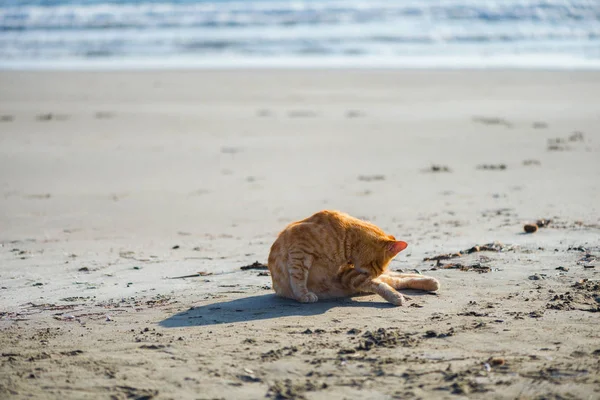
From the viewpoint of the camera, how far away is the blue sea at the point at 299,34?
2667cm

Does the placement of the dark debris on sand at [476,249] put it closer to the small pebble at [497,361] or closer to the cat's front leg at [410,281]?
the cat's front leg at [410,281]

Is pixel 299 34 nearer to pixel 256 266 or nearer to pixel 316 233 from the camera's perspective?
pixel 256 266

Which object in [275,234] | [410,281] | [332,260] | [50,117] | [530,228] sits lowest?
[275,234]

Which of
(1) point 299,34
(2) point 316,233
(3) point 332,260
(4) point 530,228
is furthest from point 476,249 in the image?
(1) point 299,34

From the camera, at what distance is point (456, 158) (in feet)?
41.8

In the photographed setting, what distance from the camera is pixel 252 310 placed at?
5.91 m

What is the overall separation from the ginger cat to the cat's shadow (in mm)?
85

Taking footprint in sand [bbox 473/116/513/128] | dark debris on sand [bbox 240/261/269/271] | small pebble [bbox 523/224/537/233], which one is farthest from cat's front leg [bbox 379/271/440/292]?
footprint in sand [bbox 473/116/513/128]

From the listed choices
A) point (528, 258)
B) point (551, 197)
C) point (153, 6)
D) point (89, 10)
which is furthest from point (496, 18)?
point (528, 258)

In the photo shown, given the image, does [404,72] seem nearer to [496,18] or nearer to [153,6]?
[496,18]

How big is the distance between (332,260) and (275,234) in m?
2.71

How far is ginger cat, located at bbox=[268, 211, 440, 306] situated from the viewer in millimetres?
→ 6047

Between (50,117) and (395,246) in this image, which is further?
(50,117)

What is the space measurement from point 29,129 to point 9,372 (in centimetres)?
1093
